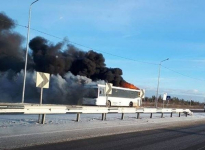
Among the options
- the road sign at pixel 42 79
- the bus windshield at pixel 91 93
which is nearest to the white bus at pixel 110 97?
the bus windshield at pixel 91 93

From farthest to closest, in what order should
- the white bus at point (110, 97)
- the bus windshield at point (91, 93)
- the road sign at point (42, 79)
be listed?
1. the bus windshield at point (91, 93)
2. the white bus at point (110, 97)
3. the road sign at point (42, 79)

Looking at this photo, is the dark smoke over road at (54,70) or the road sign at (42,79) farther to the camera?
the dark smoke over road at (54,70)

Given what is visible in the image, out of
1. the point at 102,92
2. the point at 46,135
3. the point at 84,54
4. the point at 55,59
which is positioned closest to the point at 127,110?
the point at 46,135

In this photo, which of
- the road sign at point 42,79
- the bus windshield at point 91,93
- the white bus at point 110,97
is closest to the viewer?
the road sign at point 42,79

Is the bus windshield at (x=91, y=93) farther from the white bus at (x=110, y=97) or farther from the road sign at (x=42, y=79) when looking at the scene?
the road sign at (x=42, y=79)

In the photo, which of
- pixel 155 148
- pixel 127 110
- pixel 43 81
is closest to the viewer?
pixel 155 148

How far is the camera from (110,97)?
49344 mm

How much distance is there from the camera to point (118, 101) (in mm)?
51312

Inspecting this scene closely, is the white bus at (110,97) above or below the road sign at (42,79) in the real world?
below

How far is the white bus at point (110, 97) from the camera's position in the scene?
1852 inches

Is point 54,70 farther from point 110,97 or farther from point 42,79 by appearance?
point 42,79

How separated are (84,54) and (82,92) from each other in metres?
20.8

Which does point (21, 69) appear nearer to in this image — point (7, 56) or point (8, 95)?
point (7, 56)

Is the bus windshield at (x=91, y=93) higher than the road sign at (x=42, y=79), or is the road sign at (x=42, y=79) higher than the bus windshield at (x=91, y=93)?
the road sign at (x=42, y=79)
